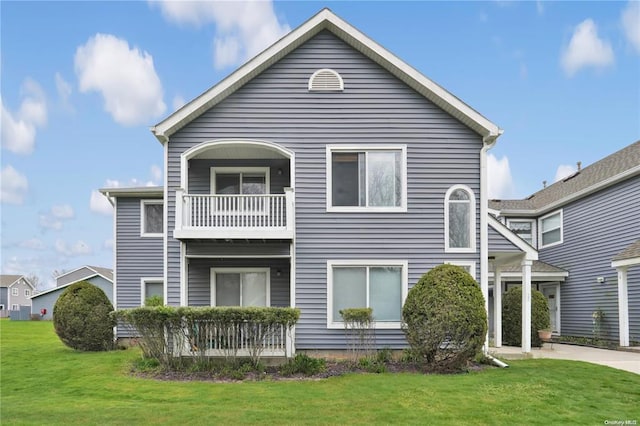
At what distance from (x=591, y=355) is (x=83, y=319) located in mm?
15139

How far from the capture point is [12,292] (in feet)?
228

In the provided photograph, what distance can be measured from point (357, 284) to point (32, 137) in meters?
13.1

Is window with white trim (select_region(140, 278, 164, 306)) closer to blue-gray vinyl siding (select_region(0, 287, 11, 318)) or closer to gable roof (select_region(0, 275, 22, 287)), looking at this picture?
blue-gray vinyl siding (select_region(0, 287, 11, 318))

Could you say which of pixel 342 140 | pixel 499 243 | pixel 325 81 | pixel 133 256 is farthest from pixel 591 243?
pixel 133 256

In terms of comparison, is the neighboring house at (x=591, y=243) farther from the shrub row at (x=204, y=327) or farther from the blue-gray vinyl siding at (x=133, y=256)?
the blue-gray vinyl siding at (x=133, y=256)

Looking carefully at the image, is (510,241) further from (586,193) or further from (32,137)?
(32,137)

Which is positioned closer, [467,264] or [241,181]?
[467,264]

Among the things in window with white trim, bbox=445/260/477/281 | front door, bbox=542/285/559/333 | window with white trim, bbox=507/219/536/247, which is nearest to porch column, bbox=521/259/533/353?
window with white trim, bbox=445/260/477/281

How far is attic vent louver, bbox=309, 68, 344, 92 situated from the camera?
14352 millimetres

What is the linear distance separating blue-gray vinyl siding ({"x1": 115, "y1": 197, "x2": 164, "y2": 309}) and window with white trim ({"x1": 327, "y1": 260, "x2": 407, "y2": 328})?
25.3 feet

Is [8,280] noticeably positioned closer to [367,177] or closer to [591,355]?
[367,177]

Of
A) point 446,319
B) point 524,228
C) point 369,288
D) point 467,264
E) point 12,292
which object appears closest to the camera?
point 446,319

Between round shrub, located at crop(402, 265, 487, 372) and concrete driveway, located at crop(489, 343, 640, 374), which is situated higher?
round shrub, located at crop(402, 265, 487, 372)

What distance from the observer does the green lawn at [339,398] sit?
27.8ft
